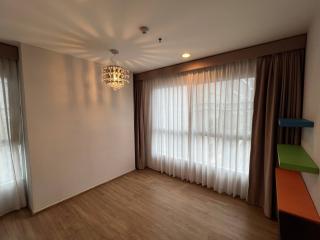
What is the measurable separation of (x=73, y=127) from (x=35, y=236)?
1521mm

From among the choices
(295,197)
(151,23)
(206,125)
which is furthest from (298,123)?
(151,23)

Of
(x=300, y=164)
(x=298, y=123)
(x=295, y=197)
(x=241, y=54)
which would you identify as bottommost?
(x=295, y=197)

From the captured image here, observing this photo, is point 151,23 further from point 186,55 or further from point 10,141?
point 10,141

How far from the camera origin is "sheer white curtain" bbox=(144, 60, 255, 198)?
2521 mm

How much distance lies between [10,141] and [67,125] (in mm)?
746

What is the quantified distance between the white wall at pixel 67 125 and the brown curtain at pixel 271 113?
262cm

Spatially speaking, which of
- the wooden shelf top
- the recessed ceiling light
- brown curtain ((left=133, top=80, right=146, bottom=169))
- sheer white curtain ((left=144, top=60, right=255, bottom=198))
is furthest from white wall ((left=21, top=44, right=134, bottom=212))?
the wooden shelf top

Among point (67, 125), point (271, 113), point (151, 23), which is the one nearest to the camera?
point (151, 23)

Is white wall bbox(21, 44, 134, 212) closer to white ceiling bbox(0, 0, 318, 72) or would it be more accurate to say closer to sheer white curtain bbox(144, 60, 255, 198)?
white ceiling bbox(0, 0, 318, 72)

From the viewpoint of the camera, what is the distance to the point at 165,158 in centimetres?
362

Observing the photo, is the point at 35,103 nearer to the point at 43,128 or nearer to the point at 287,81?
the point at 43,128

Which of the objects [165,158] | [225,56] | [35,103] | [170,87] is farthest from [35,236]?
[225,56]

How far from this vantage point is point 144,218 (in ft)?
7.24

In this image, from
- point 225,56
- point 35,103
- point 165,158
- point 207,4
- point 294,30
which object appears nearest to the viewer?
point 207,4
